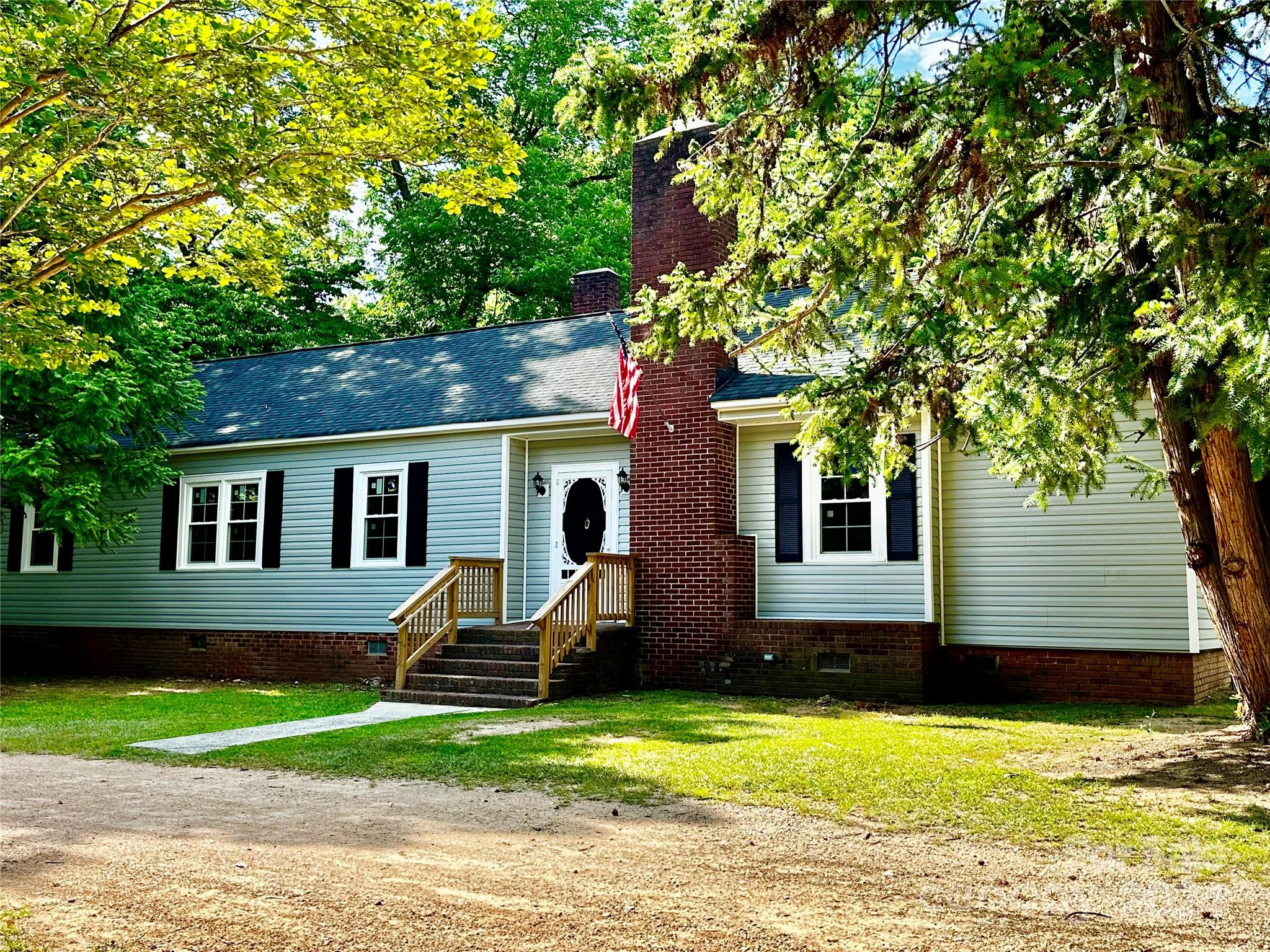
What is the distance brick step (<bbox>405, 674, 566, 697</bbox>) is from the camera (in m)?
12.0

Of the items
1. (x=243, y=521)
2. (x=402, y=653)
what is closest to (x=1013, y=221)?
(x=402, y=653)

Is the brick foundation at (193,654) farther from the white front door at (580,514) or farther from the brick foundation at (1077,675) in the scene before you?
the brick foundation at (1077,675)

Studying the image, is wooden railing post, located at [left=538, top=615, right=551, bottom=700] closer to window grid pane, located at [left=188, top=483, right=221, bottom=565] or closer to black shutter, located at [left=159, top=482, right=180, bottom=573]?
window grid pane, located at [left=188, top=483, right=221, bottom=565]

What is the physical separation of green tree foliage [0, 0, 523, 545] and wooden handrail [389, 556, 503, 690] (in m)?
4.20

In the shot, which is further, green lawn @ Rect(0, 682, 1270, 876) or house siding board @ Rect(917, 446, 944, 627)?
house siding board @ Rect(917, 446, 944, 627)

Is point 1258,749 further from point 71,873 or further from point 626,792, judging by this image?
point 71,873

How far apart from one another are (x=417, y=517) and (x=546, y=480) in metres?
1.87

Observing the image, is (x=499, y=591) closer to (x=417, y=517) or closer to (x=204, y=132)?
(x=417, y=517)

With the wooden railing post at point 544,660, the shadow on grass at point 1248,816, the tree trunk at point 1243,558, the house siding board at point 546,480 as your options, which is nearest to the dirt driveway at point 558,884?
the shadow on grass at point 1248,816

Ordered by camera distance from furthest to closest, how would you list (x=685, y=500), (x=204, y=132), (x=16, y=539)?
1. (x=16, y=539)
2. (x=685, y=500)
3. (x=204, y=132)

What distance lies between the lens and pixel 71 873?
16.1ft

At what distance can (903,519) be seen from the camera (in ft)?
41.1

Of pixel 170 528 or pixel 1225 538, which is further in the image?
pixel 170 528

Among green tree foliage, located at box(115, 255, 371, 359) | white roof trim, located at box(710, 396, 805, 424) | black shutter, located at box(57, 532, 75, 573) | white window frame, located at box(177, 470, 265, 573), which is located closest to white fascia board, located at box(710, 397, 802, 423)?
white roof trim, located at box(710, 396, 805, 424)
